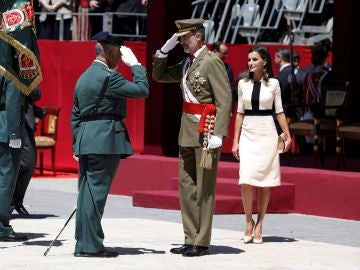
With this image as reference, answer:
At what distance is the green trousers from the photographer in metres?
11.4

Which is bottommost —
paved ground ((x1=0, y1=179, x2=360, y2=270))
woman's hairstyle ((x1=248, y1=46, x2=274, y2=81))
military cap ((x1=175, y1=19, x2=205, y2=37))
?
paved ground ((x1=0, y1=179, x2=360, y2=270))

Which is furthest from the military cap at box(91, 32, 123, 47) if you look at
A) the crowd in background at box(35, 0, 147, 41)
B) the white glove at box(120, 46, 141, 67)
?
the crowd in background at box(35, 0, 147, 41)

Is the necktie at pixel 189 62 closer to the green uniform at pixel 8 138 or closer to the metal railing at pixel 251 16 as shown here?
the green uniform at pixel 8 138

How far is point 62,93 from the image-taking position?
22125 mm

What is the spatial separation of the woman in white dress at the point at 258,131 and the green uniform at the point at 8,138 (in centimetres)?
219

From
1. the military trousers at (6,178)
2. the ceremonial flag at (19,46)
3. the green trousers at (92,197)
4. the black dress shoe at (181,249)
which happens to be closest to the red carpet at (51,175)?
the military trousers at (6,178)

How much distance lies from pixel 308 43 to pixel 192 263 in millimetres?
15746

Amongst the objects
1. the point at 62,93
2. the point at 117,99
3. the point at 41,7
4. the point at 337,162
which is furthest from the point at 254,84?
the point at 41,7

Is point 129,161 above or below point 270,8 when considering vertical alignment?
below

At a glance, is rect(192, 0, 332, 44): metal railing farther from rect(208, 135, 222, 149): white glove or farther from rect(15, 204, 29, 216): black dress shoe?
rect(208, 135, 222, 149): white glove

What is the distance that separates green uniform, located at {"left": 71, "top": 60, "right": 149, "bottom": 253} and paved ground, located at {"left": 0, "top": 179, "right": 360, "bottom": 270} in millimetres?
328

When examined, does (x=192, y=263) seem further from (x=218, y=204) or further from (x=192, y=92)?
(x=218, y=204)

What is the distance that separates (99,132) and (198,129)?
95cm

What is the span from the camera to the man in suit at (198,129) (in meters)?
11.8
